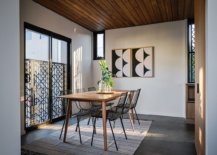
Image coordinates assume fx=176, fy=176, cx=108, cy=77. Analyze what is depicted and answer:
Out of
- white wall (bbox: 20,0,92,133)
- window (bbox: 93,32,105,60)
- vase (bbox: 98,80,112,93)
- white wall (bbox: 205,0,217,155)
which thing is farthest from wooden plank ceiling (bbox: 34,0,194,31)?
white wall (bbox: 205,0,217,155)

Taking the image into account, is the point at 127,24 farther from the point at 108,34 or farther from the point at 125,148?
the point at 125,148

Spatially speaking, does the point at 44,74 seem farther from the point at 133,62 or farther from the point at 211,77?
the point at 211,77

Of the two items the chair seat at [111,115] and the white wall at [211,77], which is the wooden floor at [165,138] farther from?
the white wall at [211,77]

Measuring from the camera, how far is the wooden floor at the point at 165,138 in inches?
105

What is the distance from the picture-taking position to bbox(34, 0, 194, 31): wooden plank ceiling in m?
3.78

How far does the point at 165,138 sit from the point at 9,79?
2852 mm

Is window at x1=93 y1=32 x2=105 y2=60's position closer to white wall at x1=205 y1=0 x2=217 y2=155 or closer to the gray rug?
the gray rug

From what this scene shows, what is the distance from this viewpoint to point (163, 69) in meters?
5.13

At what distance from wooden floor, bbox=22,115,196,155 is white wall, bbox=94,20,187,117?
796 mm

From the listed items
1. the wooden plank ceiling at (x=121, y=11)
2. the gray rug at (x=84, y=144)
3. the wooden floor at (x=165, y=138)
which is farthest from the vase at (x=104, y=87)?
the wooden plank ceiling at (x=121, y=11)

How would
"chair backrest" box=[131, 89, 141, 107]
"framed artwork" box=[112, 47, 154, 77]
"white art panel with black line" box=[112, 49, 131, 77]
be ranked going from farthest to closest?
1. "white art panel with black line" box=[112, 49, 131, 77]
2. "framed artwork" box=[112, 47, 154, 77]
3. "chair backrest" box=[131, 89, 141, 107]

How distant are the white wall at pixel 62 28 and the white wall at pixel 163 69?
1.16 metres

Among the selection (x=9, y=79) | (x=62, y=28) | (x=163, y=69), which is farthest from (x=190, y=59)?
(x=9, y=79)

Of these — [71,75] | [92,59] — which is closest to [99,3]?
[71,75]
